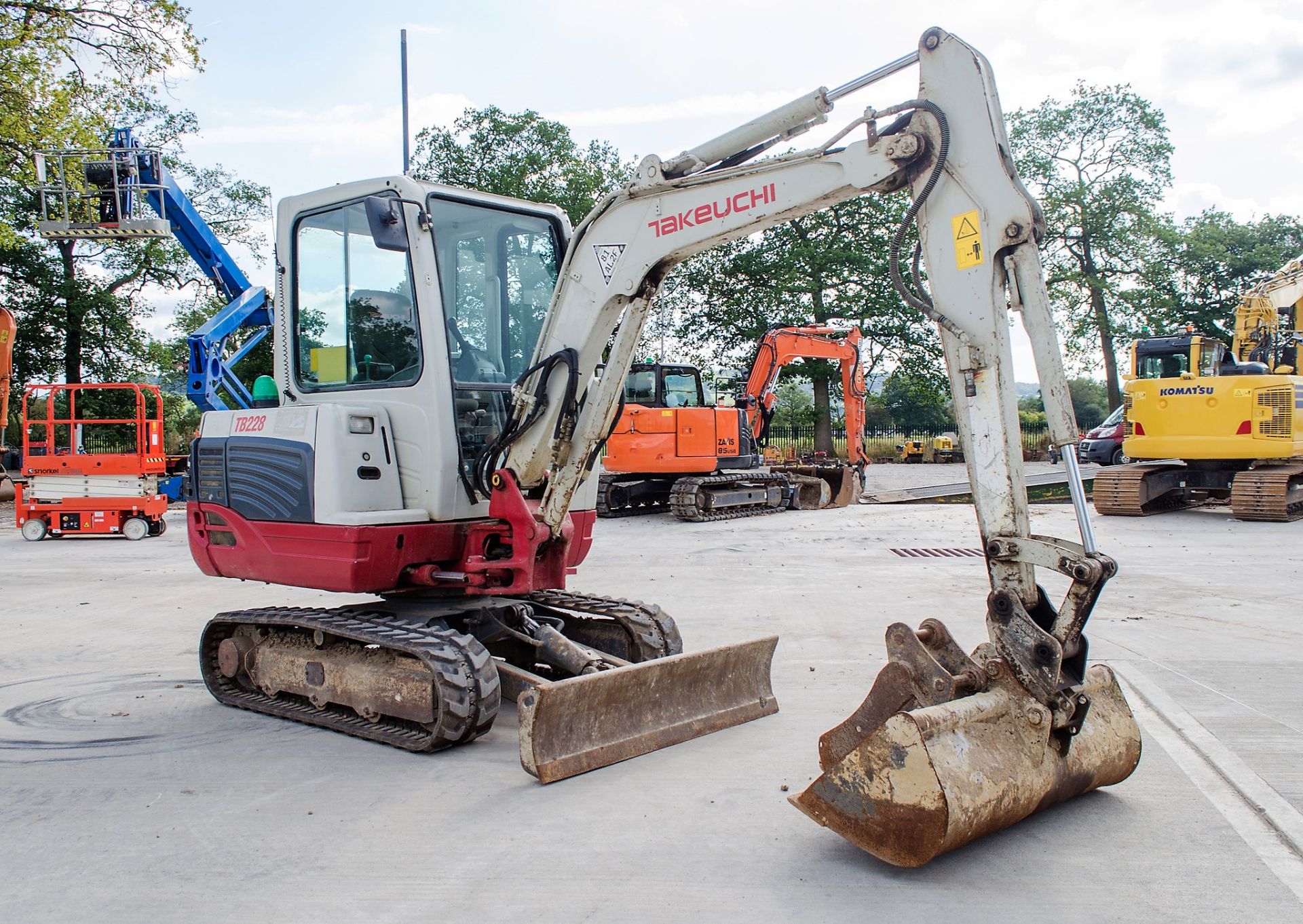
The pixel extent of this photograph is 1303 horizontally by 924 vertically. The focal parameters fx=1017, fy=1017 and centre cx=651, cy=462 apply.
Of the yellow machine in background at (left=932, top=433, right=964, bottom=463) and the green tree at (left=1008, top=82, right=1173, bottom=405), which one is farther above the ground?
the green tree at (left=1008, top=82, right=1173, bottom=405)

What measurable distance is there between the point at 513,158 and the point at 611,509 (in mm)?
23565

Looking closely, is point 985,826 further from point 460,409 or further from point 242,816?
point 460,409

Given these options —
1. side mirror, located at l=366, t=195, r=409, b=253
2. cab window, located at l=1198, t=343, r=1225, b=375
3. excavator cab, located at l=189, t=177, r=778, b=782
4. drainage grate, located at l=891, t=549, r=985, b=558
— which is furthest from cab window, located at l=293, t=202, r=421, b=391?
cab window, located at l=1198, t=343, r=1225, b=375

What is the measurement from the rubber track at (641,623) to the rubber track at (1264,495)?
12.2 m

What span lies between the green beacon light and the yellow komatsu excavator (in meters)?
0.02

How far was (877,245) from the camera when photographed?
3525 cm

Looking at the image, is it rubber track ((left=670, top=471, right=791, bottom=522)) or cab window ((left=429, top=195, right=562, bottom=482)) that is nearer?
cab window ((left=429, top=195, right=562, bottom=482))

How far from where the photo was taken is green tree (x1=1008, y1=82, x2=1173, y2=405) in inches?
A: 1549

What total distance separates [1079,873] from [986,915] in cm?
51

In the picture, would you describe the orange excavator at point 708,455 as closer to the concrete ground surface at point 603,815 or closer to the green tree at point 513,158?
the concrete ground surface at point 603,815

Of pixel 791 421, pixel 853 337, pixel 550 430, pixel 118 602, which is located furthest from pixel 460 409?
pixel 791 421

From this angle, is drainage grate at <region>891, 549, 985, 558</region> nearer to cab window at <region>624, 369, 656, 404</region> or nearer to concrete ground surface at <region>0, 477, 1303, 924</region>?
concrete ground surface at <region>0, 477, 1303, 924</region>

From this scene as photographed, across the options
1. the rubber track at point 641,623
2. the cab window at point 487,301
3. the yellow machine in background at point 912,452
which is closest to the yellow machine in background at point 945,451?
the yellow machine in background at point 912,452

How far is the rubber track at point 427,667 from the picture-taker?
4730mm
